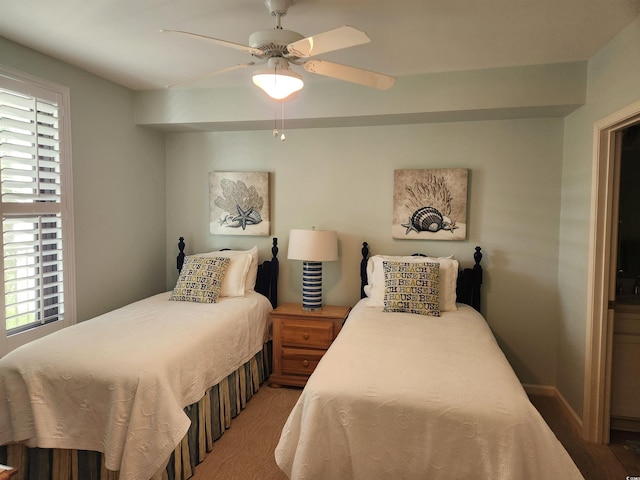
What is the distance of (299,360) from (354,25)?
2468 mm

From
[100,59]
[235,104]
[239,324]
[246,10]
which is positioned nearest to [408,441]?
[239,324]

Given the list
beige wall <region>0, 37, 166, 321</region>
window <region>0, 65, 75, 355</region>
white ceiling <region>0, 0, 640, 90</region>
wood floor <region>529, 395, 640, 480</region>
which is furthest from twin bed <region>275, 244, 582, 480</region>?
beige wall <region>0, 37, 166, 321</region>

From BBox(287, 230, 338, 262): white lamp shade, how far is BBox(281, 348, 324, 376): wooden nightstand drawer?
0.76m

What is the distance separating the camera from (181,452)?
7.17ft

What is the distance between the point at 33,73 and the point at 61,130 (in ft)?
1.23

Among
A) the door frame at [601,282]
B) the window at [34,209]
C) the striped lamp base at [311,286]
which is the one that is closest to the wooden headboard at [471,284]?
the door frame at [601,282]

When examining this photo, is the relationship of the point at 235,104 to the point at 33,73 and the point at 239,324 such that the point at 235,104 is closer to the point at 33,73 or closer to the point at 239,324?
the point at 33,73

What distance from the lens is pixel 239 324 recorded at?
2922 mm

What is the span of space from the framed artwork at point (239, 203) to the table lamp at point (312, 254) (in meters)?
0.54

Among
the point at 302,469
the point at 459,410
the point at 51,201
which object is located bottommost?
the point at 302,469

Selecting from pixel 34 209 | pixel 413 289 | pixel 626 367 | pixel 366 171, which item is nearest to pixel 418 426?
pixel 413 289

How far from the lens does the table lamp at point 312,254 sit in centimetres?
327

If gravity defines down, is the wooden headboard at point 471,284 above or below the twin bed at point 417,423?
above

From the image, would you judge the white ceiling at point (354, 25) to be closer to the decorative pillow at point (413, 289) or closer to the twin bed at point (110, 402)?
the decorative pillow at point (413, 289)
